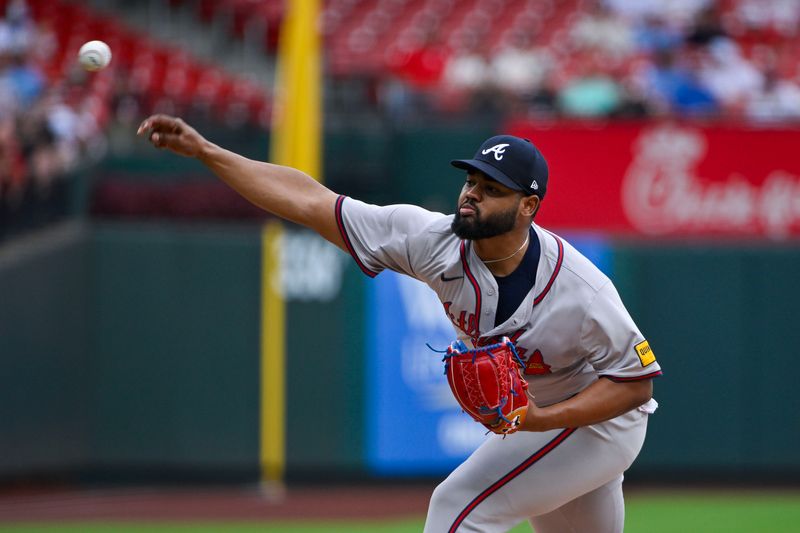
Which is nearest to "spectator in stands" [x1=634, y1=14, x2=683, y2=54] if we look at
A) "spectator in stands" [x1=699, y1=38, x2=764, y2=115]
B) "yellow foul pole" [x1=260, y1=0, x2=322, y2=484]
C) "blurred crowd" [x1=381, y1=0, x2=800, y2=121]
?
"blurred crowd" [x1=381, y1=0, x2=800, y2=121]

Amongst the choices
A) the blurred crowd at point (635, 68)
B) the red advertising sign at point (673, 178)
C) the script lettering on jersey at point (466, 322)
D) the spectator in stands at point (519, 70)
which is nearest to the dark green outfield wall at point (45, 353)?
the blurred crowd at point (635, 68)

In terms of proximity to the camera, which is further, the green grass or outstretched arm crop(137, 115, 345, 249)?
the green grass

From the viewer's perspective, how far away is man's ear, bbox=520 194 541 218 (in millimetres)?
4492

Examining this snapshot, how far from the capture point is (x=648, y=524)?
8594 mm

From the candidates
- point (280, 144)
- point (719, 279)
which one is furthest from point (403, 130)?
point (719, 279)

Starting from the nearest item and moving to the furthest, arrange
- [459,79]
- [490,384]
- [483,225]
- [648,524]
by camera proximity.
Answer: [490,384]
[483,225]
[648,524]
[459,79]

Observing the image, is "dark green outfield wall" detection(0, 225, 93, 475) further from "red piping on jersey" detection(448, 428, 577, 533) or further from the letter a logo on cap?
the letter a logo on cap

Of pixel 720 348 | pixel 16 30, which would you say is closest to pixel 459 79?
pixel 720 348

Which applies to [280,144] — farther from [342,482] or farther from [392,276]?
[342,482]

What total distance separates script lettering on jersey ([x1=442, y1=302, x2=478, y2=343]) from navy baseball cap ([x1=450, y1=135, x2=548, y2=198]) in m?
0.50

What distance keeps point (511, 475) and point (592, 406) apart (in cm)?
41

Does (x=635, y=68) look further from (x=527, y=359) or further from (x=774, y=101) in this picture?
(x=527, y=359)

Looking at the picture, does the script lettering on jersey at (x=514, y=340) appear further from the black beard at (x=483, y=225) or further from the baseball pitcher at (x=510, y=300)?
the black beard at (x=483, y=225)

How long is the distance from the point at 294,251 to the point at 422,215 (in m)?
6.32
